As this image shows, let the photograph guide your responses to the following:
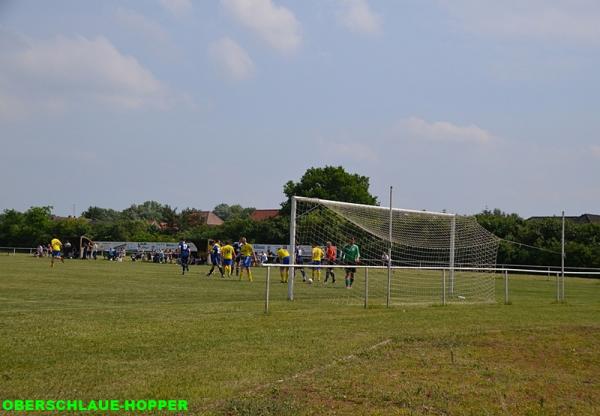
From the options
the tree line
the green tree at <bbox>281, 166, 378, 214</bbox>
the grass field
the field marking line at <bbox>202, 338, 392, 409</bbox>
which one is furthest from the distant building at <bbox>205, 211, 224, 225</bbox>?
the field marking line at <bbox>202, 338, 392, 409</bbox>

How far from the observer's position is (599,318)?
16969mm

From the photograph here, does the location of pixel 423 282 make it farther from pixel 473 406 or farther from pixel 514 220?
pixel 514 220

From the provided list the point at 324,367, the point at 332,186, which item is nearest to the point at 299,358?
the point at 324,367

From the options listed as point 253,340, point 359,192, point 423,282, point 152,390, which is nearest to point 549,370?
point 253,340

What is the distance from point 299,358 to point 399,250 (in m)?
20.8

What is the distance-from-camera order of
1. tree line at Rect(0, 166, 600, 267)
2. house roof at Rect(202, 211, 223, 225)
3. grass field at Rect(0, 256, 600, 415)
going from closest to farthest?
1. grass field at Rect(0, 256, 600, 415)
2. tree line at Rect(0, 166, 600, 267)
3. house roof at Rect(202, 211, 223, 225)

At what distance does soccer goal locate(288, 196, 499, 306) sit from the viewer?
796 inches

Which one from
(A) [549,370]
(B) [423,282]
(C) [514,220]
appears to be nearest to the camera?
(A) [549,370]

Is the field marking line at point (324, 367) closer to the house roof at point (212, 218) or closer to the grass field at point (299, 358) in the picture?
the grass field at point (299, 358)

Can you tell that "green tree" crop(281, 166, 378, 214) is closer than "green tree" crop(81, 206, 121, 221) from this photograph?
Yes

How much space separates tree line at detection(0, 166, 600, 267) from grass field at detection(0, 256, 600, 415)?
38.4 m

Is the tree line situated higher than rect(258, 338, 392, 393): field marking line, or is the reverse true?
the tree line

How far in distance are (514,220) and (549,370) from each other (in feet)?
178

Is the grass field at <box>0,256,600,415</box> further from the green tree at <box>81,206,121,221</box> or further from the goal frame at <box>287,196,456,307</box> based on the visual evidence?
the green tree at <box>81,206,121,221</box>
